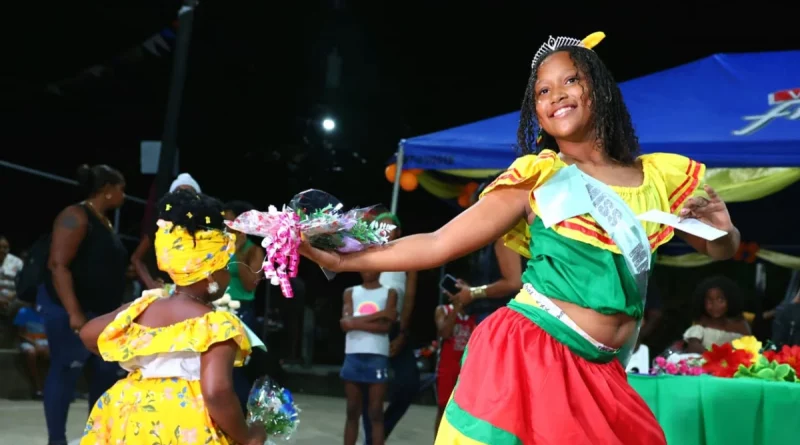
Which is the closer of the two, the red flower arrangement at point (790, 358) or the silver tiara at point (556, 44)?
the silver tiara at point (556, 44)

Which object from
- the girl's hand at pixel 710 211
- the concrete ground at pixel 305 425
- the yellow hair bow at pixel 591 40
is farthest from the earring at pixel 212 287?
the concrete ground at pixel 305 425

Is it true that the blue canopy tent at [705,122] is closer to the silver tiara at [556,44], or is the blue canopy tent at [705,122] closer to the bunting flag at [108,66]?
the silver tiara at [556,44]

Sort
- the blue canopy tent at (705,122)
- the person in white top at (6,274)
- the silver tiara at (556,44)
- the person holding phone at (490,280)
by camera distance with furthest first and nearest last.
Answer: the person in white top at (6,274) → the blue canopy tent at (705,122) → the person holding phone at (490,280) → the silver tiara at (556,44)

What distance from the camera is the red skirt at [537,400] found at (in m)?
2.13

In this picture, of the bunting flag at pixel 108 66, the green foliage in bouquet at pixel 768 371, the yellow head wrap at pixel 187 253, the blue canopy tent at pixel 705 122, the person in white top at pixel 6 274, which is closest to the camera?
the yellow head wrap at pixel 187 253

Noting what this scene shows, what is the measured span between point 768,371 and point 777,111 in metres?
2.46

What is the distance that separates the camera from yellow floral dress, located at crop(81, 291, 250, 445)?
296 cm

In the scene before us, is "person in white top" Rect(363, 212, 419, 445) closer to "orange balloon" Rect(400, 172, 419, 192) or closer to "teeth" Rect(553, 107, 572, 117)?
"orange balloon" Rect(400, 172, 419, 192)

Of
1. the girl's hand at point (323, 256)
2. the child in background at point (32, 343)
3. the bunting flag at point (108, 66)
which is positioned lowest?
the child in background at point (32, 343)

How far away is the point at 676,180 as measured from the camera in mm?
2527

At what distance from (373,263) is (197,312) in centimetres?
107

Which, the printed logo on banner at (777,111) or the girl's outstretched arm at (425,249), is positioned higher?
the printed logo on banner at (777,111)

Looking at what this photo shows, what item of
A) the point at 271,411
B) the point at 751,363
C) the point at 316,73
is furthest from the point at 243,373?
the point at 316,73

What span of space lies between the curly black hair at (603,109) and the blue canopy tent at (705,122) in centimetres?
316
